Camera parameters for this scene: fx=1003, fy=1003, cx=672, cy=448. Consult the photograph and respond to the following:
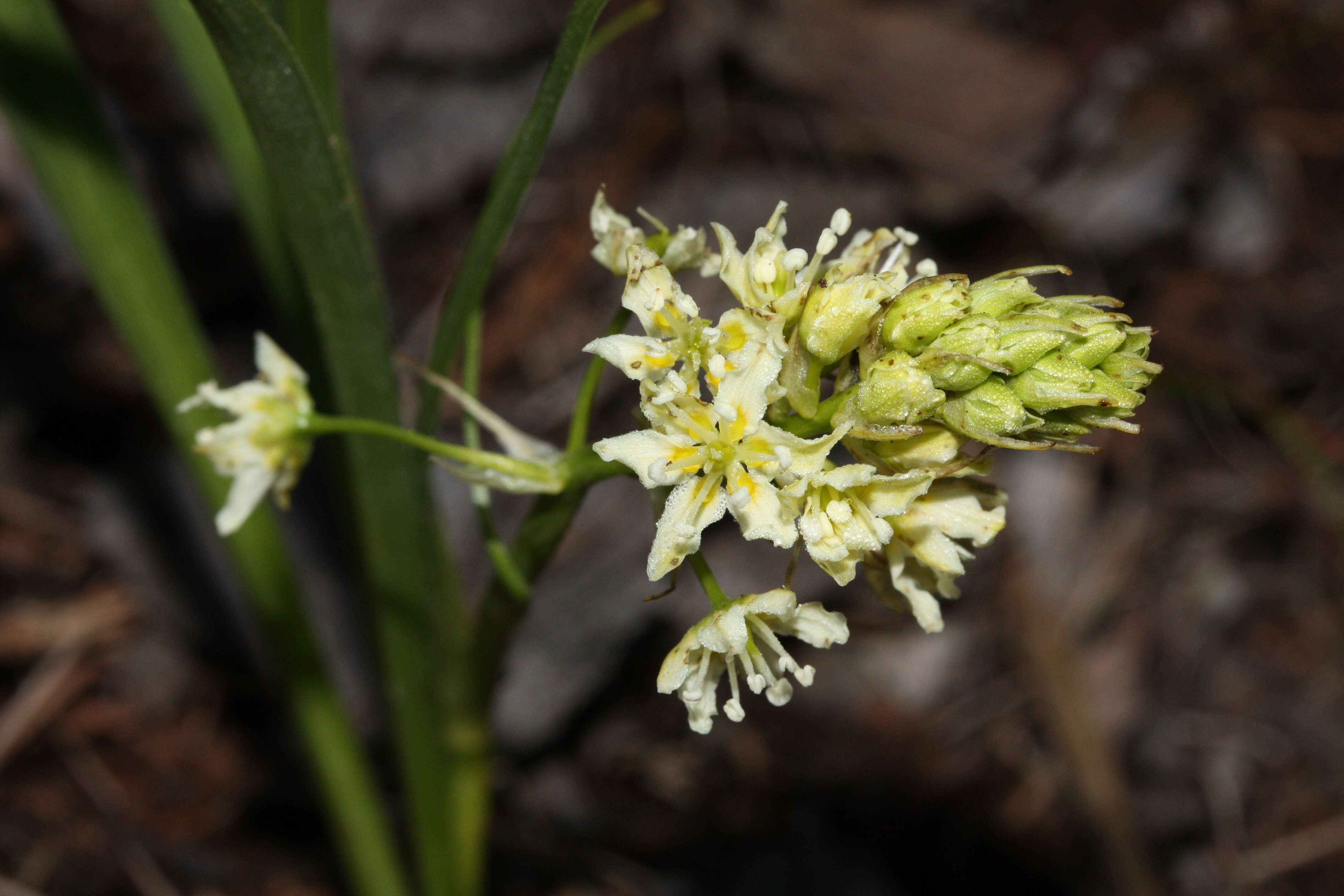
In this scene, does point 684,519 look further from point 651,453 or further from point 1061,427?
point 1061,427

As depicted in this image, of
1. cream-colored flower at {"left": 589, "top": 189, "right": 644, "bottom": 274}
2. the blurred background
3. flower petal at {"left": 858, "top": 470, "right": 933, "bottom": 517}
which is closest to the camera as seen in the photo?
flower petal at {"left": 858, "top": 470, "right": 933, "bottom": 517}

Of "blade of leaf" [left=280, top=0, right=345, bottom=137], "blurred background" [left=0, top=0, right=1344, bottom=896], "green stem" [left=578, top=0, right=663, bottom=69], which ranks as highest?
"blade of leaf" [left=280, top=0, right=345, bottom=137]

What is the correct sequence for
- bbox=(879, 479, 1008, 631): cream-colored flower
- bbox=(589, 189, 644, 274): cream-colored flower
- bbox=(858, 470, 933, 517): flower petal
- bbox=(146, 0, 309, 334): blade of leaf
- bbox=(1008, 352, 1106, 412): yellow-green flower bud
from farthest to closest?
bbox=(146, 0, 309, 334): blade of leaf, bbox=(589, 189, 644, 274): cream-colored flower, bbox=(879, 479, 1008, 631): cream-colored flower, bbox=(858, 470, 933, 517): flower petal, bbox=(1008, 352, 1106, 412): yellow-green flower bud

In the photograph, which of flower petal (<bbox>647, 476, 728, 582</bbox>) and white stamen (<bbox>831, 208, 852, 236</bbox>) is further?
white stamen (<bbox>831, 208, 852, 236</bbox>)

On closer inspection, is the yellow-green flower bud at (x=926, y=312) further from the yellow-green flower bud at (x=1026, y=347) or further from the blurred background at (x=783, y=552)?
the blurred background at (x=783, y=552)

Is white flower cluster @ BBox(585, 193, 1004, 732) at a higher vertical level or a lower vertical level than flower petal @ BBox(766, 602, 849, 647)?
higher

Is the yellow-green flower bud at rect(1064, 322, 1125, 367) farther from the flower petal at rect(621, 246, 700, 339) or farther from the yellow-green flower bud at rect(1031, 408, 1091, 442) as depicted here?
the flower petal at rect(621, 246, 700, 339)

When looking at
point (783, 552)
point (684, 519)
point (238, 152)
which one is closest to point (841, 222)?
point (684, 519)

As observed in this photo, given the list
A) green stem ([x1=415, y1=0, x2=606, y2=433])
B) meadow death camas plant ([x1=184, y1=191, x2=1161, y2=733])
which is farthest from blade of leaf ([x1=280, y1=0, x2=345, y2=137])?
meadow death camas plant ([x1=184, y1=191, x2=1161, y2=733])
